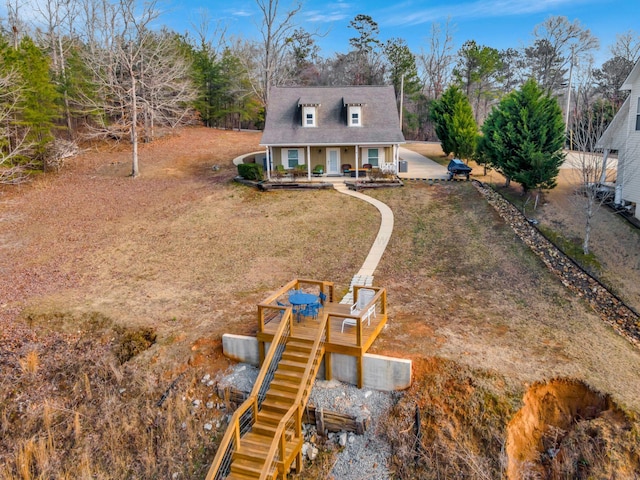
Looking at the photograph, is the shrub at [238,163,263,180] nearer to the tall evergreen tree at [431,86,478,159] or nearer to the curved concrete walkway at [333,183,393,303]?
the curved concrete walkway at [333,183,393,303]

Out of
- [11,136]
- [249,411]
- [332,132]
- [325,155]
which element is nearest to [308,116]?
[332,132]

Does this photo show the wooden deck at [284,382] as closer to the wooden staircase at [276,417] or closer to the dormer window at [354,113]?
the wooden staircase at [276,417]

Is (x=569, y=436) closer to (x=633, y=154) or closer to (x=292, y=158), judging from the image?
(x=633, y=154)

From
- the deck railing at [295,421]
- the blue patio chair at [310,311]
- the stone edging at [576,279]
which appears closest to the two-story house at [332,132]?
the stone edging at [576,279]

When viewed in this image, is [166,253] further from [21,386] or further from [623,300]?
[623,300]

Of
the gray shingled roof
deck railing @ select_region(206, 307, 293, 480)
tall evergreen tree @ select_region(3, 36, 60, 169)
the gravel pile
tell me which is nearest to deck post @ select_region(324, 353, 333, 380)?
the gravel pile

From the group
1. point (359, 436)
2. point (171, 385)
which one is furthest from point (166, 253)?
point (359, 436)
